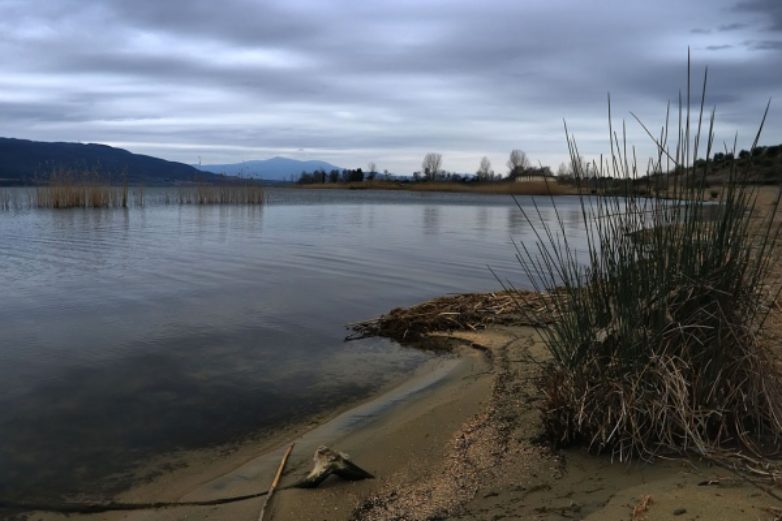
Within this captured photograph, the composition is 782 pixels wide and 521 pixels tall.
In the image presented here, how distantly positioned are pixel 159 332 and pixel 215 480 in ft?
14.7

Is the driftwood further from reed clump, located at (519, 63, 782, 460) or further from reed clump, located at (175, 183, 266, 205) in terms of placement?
reed clump, located at (175, 183, 266, 205)

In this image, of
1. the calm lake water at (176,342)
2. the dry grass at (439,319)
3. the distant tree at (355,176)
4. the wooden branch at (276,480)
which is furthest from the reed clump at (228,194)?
the distant tree at (355,176)

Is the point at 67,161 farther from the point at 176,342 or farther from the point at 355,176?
the point at 176,342

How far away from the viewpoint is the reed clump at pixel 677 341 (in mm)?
3805

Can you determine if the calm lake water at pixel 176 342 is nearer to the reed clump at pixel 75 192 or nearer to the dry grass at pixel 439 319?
the dry grass at pixel 439 319

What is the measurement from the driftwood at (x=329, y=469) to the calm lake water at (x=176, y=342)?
56.0 inches

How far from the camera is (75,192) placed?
3419 cm

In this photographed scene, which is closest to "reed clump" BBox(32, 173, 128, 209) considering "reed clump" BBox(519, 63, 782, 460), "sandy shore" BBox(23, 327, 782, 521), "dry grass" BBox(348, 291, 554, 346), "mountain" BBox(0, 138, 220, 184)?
"dry grass" BBox(348, 291, 554, 346)

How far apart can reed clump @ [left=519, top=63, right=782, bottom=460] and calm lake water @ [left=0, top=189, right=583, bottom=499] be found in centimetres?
285

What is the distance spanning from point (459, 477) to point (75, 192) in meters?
35.5

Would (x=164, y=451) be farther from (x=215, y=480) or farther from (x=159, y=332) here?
(x=159, y=332)

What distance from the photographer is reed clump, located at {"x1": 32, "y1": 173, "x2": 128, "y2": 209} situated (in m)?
34.0

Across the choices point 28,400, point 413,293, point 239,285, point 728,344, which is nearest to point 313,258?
point 239,285

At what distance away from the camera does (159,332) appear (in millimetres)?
8516
